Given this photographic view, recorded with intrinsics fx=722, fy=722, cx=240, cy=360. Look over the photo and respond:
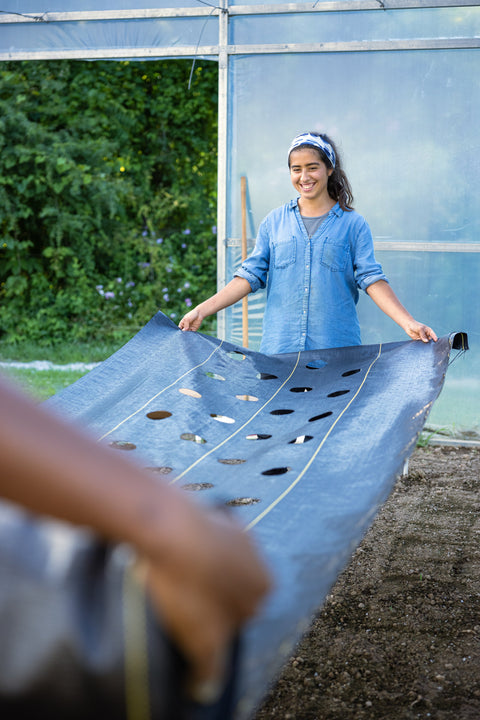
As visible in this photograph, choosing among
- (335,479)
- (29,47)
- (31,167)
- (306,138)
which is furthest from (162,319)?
(31,167)

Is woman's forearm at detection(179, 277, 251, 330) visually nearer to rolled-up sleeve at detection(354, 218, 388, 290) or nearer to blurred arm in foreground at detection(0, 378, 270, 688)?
rolled-up sleeve at detection(354, 218, 388, 290)

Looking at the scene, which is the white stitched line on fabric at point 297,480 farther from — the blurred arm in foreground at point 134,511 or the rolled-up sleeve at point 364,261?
the blurred arm in foreground at point 134,511

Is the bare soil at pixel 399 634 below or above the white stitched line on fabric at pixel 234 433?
below

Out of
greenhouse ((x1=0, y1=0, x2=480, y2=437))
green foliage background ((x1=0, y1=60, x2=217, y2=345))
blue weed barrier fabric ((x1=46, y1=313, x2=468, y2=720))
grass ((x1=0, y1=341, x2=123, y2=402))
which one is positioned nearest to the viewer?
blue weed barrier fabric ((x1=46, y1=313, x2=468, y2=720))

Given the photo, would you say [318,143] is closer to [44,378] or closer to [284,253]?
[284,253]

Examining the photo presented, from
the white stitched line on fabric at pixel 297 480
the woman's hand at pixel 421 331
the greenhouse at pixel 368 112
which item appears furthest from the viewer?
the greenhouse at pixel 368 112

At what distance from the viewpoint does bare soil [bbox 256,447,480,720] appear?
1.98 m

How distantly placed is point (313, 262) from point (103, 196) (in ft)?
19.4

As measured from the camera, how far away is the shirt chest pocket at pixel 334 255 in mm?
2662

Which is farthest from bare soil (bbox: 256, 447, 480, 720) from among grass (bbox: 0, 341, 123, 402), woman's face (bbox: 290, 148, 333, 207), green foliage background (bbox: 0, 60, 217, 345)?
green foliage background (bbox: 0, 60, 217, 345)

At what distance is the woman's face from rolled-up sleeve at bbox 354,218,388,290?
0.21m

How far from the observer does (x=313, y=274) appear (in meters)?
2.70

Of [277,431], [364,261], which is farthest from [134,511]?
[364,261]

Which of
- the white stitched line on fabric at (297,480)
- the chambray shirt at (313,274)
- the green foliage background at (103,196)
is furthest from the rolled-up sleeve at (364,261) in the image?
the green foliage background at (103,196)
